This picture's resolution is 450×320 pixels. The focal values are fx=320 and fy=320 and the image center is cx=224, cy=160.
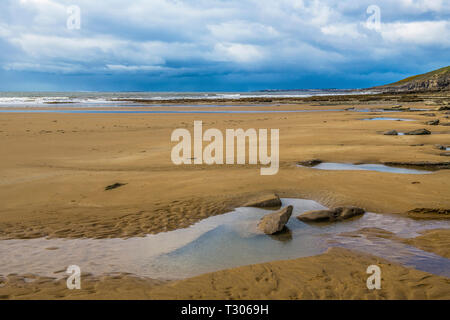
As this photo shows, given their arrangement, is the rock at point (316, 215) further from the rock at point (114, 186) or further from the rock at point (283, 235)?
the rock at point (114, 186)

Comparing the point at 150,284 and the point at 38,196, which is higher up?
the point at 38,196

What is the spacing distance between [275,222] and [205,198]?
7.54 ft

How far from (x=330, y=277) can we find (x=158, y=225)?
3449mm

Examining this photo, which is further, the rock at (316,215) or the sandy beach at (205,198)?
the rock at (316,215)

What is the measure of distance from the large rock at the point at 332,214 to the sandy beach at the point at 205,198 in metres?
0.52

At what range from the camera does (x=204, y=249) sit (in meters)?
5.52

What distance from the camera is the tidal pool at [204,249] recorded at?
486 cm

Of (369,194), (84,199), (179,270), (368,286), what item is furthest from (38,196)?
(369,194)

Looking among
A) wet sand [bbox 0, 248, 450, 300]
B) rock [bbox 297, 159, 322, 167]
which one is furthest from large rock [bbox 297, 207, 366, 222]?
rock [bbox 297, 159, 322, 167]

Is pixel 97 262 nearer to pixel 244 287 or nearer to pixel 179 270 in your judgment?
pixel 179 270

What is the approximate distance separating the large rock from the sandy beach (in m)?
0.52

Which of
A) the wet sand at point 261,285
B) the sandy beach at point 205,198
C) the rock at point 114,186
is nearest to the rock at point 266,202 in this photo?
the sandy beach at point 205,198

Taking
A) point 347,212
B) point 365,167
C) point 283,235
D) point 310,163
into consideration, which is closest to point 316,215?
point 347,212

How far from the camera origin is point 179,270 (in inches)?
189
